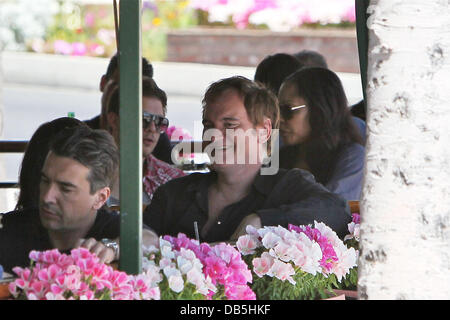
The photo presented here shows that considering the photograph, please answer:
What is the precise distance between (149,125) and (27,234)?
1176 millimetres

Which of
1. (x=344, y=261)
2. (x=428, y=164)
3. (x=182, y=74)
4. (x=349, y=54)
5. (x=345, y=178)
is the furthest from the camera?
(x=182, y=74)

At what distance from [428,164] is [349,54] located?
9.65m

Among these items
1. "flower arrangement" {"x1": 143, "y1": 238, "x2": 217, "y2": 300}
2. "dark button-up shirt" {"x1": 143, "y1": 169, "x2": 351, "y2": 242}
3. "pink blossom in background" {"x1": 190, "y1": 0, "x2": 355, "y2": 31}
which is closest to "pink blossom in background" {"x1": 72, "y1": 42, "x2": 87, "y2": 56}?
"pink blossom in background" {"x1": 190, "y1": 0, "x2": 355, "y2": 31}

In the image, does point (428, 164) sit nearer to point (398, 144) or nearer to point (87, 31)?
point (398, 144)

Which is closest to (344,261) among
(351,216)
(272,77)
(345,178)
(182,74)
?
(351,216)

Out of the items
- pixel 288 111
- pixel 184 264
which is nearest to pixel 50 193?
pixel 184 264

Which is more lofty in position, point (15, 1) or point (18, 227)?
point (15, 1)

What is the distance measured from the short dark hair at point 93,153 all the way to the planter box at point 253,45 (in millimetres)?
8291

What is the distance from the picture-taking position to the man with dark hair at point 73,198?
2980 mm

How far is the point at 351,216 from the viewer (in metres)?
3.54

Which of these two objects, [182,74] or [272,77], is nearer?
[272,77]

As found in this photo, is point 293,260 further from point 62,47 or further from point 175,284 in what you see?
point 62,47

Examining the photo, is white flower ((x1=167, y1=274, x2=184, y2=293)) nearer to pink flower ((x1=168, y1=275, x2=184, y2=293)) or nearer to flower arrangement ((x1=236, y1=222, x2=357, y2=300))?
pink flower ((x1=168, y1=275, x2=184, y2=293))

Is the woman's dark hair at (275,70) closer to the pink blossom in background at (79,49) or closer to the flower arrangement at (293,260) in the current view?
the flower arrangement at (293,260)
